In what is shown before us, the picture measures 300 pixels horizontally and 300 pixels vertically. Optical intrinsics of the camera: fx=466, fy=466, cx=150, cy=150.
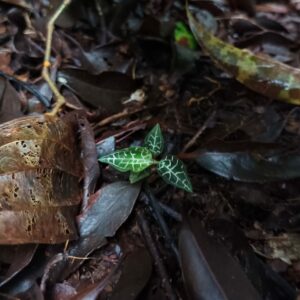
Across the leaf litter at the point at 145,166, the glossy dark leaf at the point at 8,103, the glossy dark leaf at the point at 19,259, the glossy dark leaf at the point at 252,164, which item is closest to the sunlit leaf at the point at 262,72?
the leaf litter at the point at 145,166

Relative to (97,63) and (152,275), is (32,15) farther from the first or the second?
(152,275)

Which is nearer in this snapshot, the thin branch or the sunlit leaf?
the thin branch

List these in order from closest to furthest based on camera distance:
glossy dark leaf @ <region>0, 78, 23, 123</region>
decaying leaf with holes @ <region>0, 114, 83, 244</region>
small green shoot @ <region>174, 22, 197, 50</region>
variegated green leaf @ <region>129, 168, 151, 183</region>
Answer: decaying leaf with holes @ <region>0, 114, 83, 244</region> → variegated green leaf @ <region>129, 168, 151, 183</region> → glossy dark leaf @ <region>0, 78, 23, 123</region> → small green shoot @ <region>174, 22, 197, 50</region>

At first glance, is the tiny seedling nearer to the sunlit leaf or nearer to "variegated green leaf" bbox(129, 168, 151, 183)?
"variegated green leaf" bbox(129, 168, 151, 183)

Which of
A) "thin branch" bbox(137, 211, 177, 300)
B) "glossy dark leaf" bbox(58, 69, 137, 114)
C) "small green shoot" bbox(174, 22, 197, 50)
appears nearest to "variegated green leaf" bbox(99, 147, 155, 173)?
"thin branch" bbox(137, 211, 177, 300)

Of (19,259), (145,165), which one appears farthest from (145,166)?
(19,259)

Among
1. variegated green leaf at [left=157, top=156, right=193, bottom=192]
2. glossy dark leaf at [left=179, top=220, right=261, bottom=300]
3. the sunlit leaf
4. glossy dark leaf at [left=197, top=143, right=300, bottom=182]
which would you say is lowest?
glossy dark leaf at [left=179, top=220, right=261, bottom=300]
